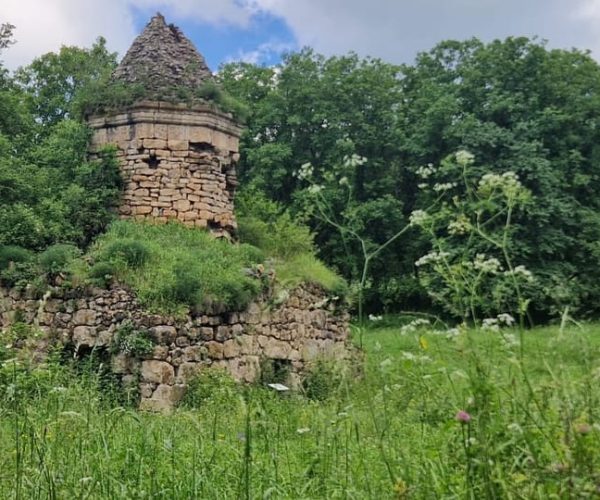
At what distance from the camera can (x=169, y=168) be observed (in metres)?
13.2

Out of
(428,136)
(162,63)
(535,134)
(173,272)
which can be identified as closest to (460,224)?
(173,272)

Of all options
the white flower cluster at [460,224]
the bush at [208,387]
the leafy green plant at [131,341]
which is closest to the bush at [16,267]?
the leafy green plant at [131,341]

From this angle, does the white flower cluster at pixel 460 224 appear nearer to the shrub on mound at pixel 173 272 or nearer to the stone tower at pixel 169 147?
the shrub on mound at pixel 173 272

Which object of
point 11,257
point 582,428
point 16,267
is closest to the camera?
point 582,428

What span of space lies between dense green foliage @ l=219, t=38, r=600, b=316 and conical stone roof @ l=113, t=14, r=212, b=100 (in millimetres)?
8319

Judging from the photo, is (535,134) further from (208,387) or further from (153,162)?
(208,387)

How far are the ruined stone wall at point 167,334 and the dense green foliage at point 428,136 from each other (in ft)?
35.1

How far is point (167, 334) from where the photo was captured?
9.70 metres

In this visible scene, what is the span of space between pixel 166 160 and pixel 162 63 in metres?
2.24

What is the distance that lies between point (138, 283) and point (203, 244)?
2.19 m

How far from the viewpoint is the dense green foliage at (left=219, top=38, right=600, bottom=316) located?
2244 cm

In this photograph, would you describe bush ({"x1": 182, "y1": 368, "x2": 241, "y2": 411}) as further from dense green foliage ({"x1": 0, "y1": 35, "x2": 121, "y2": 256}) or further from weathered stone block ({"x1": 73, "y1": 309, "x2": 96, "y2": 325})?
dense green foliage ({"x1": 0, "y1": 35, "x2": 121, "y2": 256})

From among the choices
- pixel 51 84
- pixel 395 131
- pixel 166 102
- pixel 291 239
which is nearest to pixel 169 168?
pixel 166 102

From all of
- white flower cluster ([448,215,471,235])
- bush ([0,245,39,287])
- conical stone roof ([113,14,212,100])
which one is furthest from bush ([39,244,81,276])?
white flower cluster ([448,215,471,235])
